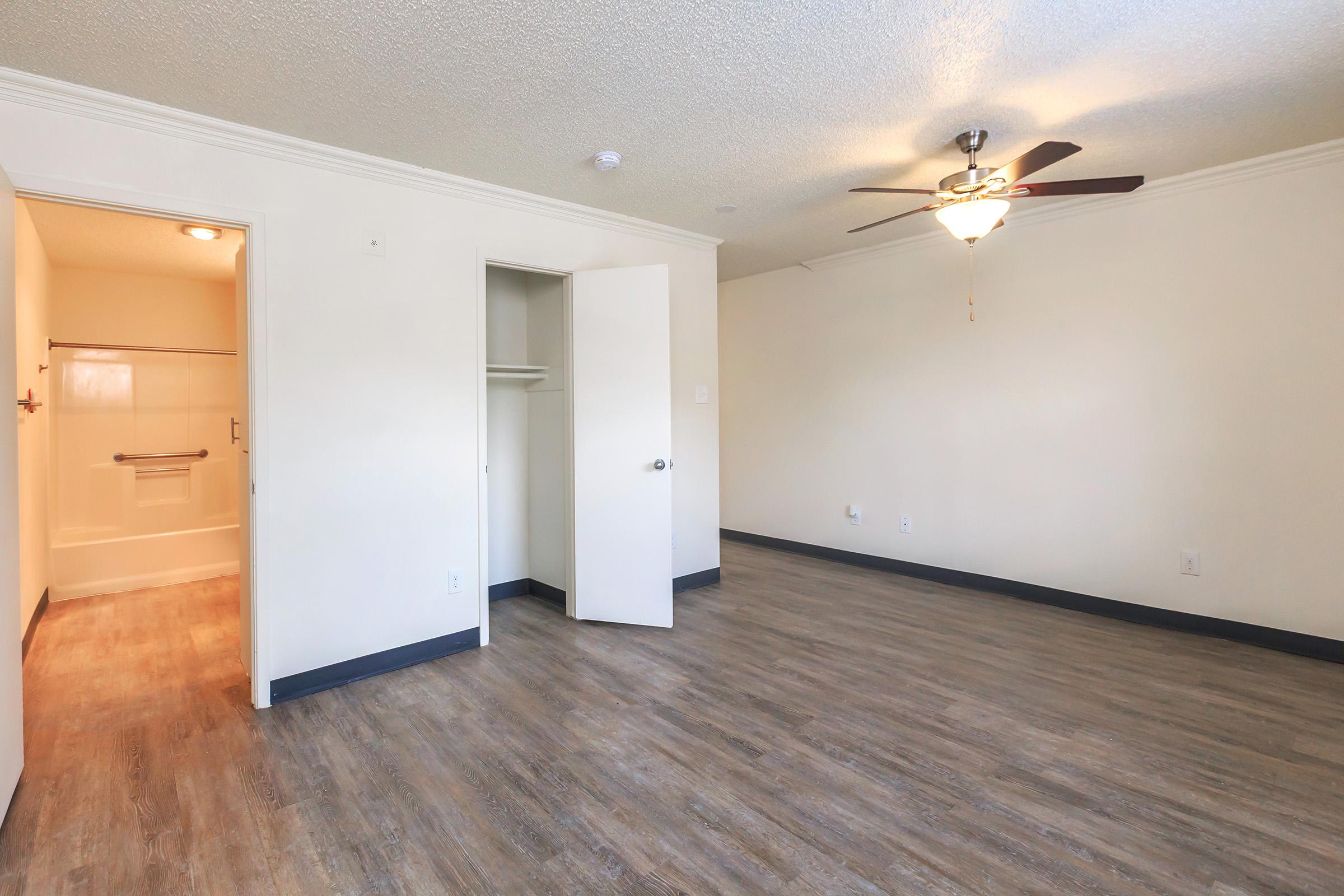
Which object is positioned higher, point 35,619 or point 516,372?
point 516,372

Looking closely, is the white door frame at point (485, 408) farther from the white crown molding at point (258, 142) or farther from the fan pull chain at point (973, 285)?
the fan pull chain at point (973, 285)

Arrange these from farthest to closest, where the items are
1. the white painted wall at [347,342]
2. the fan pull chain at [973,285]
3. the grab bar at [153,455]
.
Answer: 1. the grab bar at [153,455]
2. the fan pull chain at [973,285]
3. the white painted wall at [347,342]

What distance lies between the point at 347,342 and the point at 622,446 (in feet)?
4.96

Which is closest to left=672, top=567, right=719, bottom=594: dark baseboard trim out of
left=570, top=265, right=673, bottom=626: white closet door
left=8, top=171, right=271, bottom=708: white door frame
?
left=570, top=265, right=673, bottom=626: white closet door

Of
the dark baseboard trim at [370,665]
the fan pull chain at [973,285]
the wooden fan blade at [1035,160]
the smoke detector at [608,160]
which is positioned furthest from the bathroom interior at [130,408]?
the fan pull chain at [973,285]

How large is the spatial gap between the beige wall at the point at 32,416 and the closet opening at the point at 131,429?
20 mm

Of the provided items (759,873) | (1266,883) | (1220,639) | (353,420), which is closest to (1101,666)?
(1220,639)

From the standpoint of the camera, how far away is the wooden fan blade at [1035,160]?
7.13 feet

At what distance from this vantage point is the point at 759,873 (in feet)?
5.42

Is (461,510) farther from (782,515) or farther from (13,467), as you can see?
(782,515)

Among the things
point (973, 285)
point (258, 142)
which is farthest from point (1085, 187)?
point (258, 142)

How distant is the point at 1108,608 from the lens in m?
3.71

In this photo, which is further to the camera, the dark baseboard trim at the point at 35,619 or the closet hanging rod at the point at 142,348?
the closet hanging rod at the point at 142,348

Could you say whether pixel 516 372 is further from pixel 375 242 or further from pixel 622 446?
pixel 375 242
